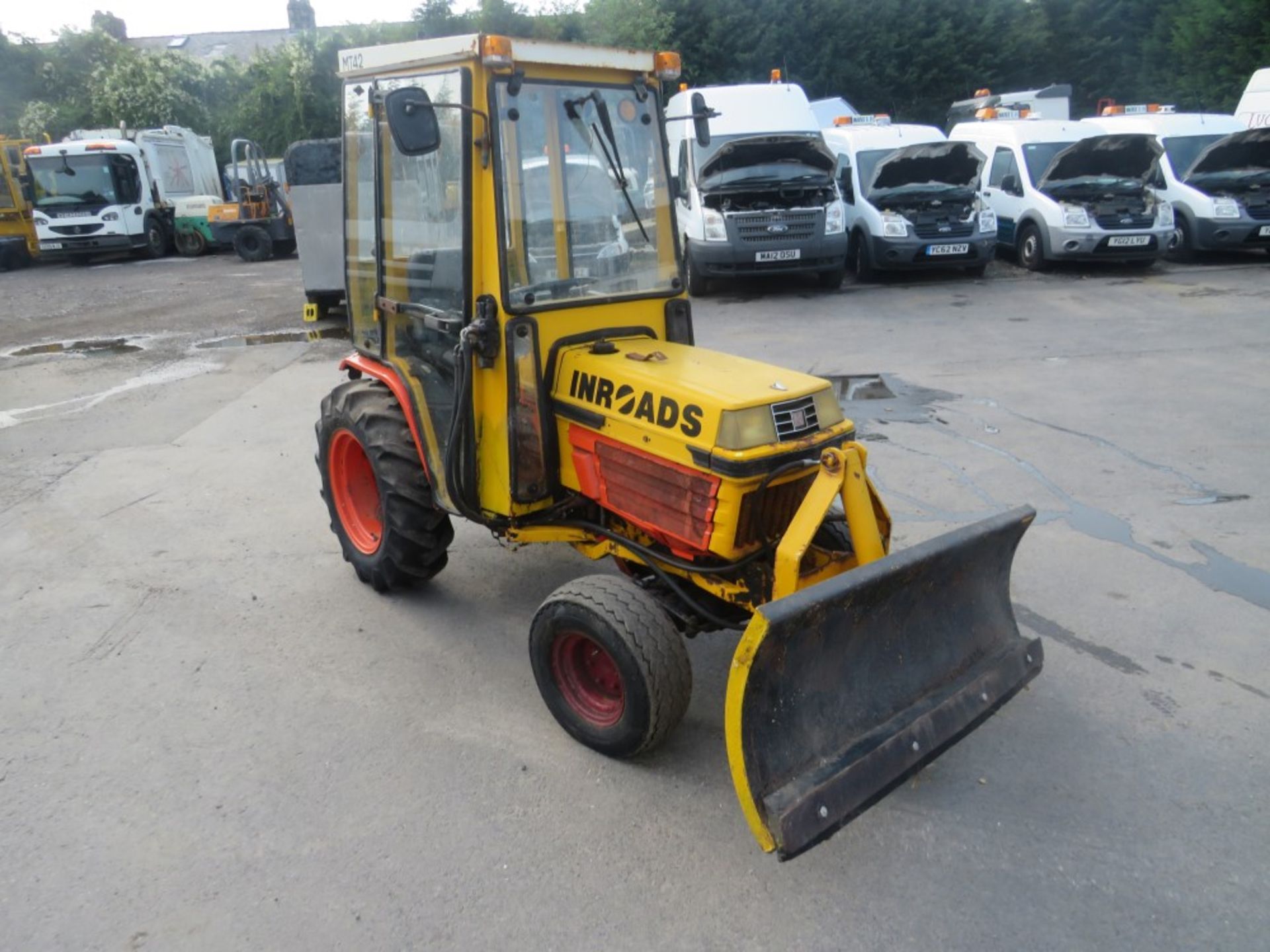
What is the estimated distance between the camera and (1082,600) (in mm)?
4555

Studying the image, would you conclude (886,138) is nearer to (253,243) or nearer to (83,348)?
(83,348)

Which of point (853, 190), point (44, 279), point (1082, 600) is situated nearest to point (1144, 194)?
→ point (853, 190)

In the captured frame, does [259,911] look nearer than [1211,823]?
Yes

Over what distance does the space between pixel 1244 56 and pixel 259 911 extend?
31501mm

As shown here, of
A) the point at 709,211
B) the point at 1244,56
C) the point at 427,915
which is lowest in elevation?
the point at 427,915

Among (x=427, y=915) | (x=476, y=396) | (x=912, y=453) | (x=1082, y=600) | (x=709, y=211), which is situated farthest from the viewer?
(x=709, y=211)

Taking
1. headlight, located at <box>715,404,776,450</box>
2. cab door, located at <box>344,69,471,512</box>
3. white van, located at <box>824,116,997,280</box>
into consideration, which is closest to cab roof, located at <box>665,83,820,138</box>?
white van, located at <box>824,116,997,280</box>

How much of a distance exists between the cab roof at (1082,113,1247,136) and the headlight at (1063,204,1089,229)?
230cm

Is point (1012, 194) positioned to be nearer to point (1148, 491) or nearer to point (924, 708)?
point (1148, 491)

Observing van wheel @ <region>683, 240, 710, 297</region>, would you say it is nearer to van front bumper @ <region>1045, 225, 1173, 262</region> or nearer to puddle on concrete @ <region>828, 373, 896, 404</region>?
puddle on concrete @ <region>828, 373, 896, 404</region>

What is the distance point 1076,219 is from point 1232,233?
2.63 m

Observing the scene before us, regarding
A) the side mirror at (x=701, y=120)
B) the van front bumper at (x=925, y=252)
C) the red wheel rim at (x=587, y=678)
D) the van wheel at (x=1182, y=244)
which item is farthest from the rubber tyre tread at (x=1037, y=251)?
the red wheel rim at (x=587, y=678)

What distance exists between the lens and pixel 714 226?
12328mm

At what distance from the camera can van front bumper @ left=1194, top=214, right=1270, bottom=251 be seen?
13742 mm
